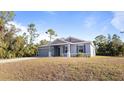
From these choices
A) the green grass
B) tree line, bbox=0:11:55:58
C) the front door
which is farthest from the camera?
the front door

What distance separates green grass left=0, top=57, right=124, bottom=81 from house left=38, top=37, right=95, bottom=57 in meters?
0.11

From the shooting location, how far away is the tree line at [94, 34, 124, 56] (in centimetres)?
471

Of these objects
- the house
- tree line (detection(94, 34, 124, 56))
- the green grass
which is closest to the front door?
the house

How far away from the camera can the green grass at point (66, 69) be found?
4656mm

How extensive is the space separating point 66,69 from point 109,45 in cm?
76

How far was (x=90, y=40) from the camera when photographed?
4801 mm

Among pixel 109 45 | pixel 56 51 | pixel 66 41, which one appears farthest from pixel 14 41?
pixel 109 45

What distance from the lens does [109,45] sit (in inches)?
188

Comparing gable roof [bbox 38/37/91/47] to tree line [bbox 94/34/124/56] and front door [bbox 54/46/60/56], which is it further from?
tree line [bbox 94/34/124/56]

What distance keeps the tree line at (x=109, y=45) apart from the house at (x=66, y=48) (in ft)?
0.36

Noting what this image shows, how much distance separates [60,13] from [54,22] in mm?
198
